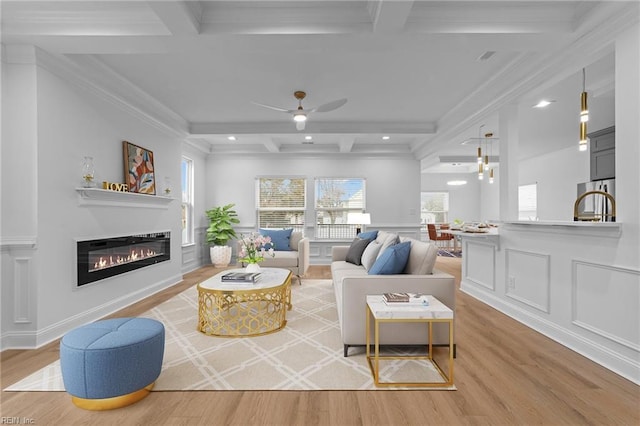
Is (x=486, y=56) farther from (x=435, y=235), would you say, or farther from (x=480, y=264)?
(x=435, y=235)

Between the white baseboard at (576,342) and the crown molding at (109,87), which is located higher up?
the crown molding at (109,87)

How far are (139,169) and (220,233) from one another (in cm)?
287

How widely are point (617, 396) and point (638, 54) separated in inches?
93.1

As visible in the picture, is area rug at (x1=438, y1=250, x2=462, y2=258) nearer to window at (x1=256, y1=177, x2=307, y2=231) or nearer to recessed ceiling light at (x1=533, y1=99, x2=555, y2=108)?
window at (x1=256, y1=177, x2=307, y2=231)

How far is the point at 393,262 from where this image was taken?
2.79 metres

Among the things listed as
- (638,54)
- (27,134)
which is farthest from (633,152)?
(27,134)

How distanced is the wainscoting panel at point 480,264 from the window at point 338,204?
3.08m

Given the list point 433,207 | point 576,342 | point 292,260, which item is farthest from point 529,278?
point 433,207

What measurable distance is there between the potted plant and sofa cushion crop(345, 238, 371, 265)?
3446 mm

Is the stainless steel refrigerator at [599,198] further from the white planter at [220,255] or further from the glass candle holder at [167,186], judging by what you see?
the white planter at [220,255]

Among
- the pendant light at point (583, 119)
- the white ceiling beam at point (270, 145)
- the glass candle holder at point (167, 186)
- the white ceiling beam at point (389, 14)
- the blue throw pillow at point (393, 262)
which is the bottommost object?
the blue throw pillow at point (393, 262)

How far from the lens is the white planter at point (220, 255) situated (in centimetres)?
693

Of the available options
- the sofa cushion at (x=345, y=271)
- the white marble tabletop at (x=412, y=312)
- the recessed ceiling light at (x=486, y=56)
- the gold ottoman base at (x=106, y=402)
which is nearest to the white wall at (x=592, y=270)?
the recessed ceiling light at (x=486, y=56)

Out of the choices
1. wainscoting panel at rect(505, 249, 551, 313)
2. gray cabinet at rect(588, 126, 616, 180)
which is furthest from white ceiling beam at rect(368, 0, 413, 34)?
gray cabinet at rect(588, 126, 616, 180)
